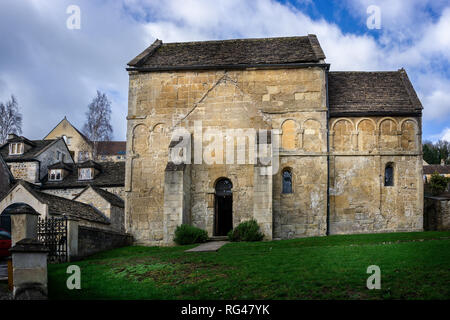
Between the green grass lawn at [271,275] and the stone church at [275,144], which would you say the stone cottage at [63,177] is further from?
the green grass lawn at [271,275]

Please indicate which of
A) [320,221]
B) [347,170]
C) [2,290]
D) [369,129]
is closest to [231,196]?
[320,221]

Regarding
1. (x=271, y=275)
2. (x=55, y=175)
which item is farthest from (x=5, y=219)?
(x=271, y=275)

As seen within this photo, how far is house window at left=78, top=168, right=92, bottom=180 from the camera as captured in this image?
37.7 m

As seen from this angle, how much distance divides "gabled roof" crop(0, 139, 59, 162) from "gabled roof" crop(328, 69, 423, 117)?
84.0ft

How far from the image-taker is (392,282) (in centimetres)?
1132

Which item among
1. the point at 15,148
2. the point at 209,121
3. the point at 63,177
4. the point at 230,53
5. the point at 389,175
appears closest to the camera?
the point at 209,121

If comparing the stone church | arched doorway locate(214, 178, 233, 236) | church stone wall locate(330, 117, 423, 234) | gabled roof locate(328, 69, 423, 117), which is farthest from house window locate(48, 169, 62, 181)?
church stone wall locate(330, 117, 423, 234)

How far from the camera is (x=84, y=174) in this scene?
3797cm

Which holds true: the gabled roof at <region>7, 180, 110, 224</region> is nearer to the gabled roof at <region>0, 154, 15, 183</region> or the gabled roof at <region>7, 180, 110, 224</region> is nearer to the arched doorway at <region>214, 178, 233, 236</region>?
the arched doorway at <region>214, 178, 233, 236</region>

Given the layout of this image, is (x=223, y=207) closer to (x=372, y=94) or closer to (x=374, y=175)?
(x=374, y=175)

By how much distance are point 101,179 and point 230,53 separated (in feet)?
51.3

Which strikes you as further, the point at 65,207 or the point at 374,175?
the point at 374,175
